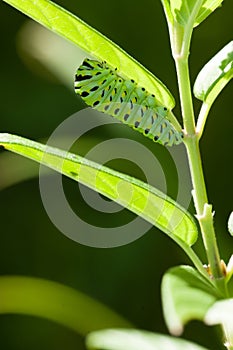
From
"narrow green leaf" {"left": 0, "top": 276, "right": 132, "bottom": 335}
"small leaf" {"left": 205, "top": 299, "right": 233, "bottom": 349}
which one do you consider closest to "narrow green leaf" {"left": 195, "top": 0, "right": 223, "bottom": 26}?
"small leaf" {"left": 205, "top": 299, "right": 233, "bottom": 349}

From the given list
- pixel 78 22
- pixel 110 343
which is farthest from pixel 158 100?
pixel 110 343

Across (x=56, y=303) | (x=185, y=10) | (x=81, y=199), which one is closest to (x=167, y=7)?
(x=185, y=10)

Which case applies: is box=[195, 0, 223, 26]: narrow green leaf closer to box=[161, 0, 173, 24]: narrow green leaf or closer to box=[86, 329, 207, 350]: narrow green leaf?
box=[161, 0, 173, 24]: narrow green leaf

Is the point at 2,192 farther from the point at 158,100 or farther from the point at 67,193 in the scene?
the point at 158,100

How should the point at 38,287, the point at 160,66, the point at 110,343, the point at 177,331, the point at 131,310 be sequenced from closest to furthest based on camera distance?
1. the point at 177,331
2. the point at 110,343
3. the point at 38,287
4. the point at 131,310
5. the point at 160,66

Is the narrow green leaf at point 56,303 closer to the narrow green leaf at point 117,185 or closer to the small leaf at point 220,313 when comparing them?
the narrow green leaf at point 117,185

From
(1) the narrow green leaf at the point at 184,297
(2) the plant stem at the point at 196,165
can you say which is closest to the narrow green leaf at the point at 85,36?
(2) the plant stem at the point at 196,165

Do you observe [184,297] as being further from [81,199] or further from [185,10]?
[81,199]
